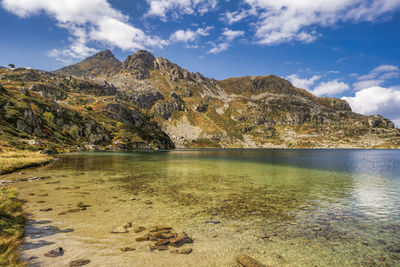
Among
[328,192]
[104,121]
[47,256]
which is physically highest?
[104,121]

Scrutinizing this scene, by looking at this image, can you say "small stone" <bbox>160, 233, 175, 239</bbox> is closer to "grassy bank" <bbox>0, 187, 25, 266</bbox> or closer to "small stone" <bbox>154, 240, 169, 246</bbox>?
"small stone" <bbox>154, 240, 169, 246</bbox>

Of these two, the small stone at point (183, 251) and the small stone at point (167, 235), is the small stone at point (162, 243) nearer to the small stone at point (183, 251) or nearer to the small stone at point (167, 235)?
the small stone at point (167, 235)

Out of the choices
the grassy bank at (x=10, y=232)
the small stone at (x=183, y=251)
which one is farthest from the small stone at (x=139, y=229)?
the grassy bank at (x=10, y=232)

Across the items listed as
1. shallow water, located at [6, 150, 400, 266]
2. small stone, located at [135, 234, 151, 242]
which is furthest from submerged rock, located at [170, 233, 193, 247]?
small stone, located at [135, 234, 151, 242]

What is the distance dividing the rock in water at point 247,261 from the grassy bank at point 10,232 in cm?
892

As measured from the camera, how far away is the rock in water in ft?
29.9

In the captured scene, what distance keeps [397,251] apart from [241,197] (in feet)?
43.2

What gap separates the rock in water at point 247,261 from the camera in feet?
29.9

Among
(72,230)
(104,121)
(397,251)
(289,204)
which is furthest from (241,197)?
(104,121)

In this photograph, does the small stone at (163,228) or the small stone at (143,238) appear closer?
the small stone at (143,238)

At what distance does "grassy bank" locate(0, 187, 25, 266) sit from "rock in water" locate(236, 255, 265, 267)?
892 cm

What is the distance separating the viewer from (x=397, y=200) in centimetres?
2236

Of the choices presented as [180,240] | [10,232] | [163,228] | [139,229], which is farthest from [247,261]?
[10,232]

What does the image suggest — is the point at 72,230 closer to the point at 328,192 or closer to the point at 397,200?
the point at 328,192
